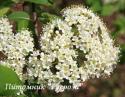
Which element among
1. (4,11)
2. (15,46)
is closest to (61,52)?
(15,46)

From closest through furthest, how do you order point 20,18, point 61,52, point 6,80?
point 6,80
point 61,52
point 20,18

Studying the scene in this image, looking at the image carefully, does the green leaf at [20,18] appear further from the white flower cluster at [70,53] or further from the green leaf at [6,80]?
the green leaf at [6,80]

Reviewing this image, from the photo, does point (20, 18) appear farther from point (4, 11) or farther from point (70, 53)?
point (70, 53)

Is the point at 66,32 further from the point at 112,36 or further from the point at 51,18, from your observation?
the point at 112,36

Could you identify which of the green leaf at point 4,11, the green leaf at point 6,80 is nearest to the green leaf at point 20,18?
the green leaf at point 4,11

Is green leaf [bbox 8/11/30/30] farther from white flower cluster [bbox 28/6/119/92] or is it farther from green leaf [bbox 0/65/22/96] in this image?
green leaf [bbox 0/65/22/96]

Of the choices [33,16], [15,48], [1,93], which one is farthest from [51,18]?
[1,93]

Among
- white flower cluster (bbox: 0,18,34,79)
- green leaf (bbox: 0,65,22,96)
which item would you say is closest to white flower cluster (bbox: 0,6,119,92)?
white flower cluster (bbox: 0,18,34,79)
